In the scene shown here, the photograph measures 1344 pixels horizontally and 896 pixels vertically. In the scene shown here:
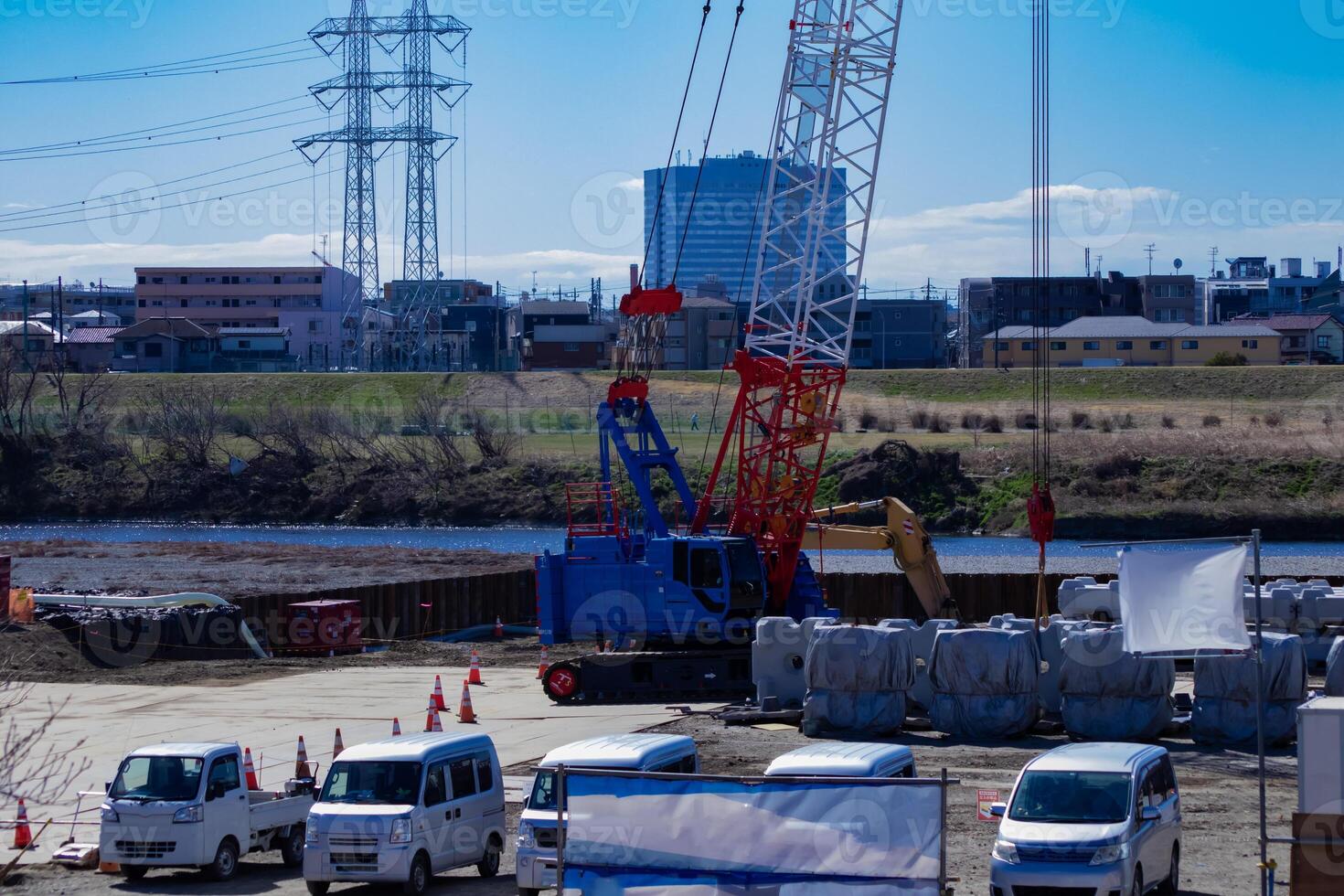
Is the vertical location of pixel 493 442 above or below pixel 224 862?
above

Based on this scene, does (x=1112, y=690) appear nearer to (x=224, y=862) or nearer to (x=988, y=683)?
(x=988, y=683)

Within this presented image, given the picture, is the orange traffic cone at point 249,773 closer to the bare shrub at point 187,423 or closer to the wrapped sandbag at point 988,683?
the wrapped sandbag at point 988,683

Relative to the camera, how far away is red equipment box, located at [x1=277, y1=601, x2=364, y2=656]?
34.9 metres

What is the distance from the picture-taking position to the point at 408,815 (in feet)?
47.9

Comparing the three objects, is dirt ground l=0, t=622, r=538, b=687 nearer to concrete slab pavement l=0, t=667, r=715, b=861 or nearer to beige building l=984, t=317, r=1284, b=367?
concrete slab pavement l=0, t=667, r=715, b=861

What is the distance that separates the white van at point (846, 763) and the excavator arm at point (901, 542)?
1736 cm

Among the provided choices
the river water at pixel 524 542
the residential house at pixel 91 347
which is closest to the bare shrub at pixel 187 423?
the river water at pixel 524 542

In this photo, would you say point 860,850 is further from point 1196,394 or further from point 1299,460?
point 1196,394

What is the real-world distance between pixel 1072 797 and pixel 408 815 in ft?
19.6

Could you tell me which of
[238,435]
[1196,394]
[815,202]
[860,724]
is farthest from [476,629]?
[1196,394]

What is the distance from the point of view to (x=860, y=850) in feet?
33.3

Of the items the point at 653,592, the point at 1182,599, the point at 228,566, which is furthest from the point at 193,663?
the point at 228,566

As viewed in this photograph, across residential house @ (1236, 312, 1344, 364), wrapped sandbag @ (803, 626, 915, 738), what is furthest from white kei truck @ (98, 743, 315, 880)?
residential house @ (1236, 312, 1344, 364)

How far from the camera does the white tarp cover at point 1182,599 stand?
12.4 m
